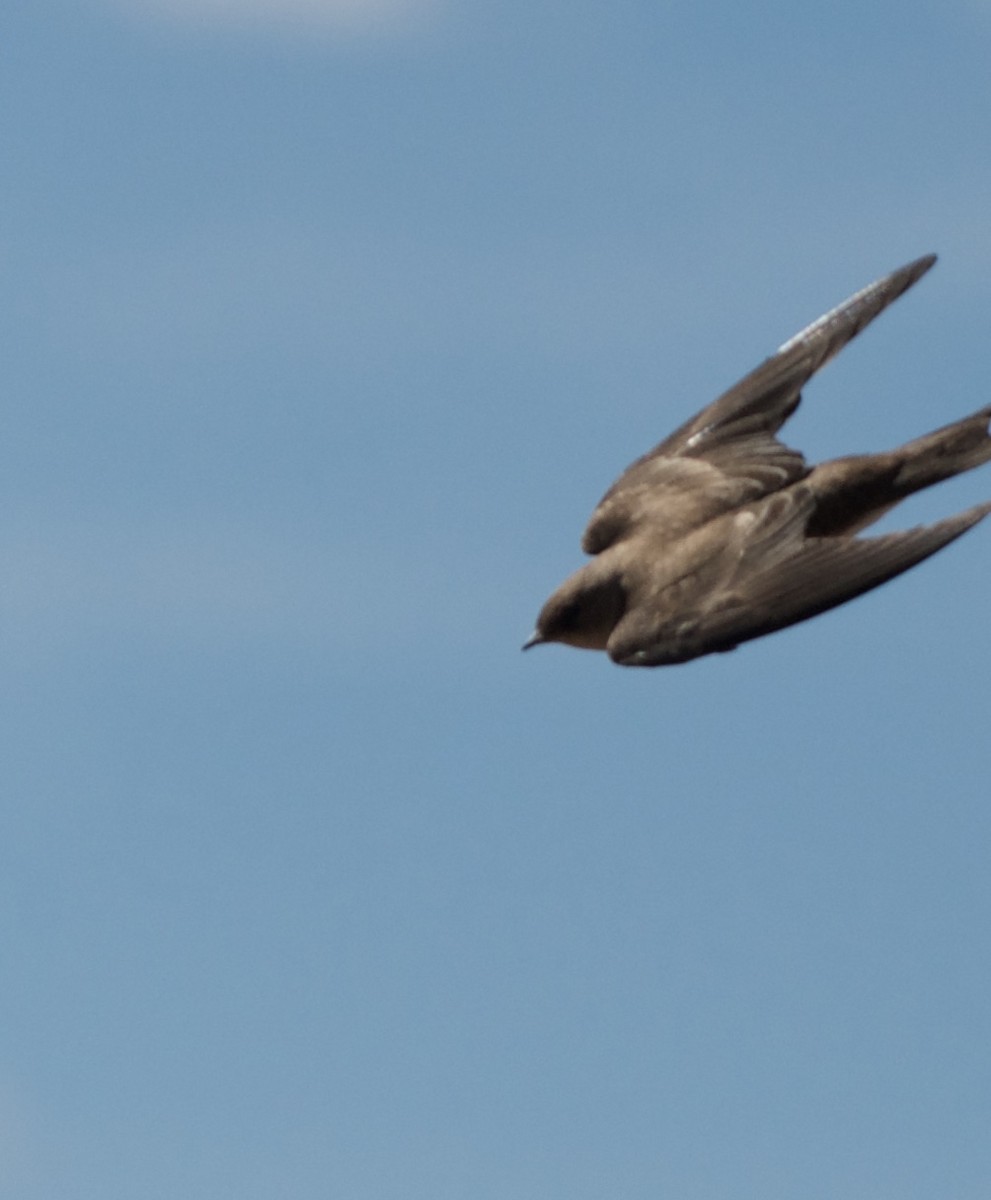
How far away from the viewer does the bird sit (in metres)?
12.6

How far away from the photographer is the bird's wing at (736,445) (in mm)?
14039

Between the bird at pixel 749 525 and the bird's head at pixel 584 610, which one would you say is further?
the bird's head at pixel 584 610

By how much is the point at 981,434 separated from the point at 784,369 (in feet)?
4.77

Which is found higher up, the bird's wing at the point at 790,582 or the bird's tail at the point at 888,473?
the bird's tail at the point at 888,473

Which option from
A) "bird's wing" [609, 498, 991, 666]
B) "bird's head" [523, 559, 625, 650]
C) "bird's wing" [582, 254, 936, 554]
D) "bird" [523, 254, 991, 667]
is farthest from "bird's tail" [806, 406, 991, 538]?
"bird's head" [523, 559, 625, 650]

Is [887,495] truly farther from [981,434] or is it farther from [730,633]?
[730,633]

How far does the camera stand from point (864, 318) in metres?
14.7

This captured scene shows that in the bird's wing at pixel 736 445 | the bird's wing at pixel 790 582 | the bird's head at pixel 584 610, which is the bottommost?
the bird's wing at pixel 790 582

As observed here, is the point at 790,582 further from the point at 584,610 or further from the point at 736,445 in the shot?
the point at 736,445

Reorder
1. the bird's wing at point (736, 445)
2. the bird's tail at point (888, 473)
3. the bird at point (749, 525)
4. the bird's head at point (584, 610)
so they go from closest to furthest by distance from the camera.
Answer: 1. the bird at point (749, 525)
2. the bird's tail at point (888, 473)
3. the bird's head at point (584, 610)
4. the bird's wing at point (736, 445)

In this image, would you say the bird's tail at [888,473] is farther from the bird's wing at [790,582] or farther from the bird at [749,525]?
the bird's wing at [790,582]

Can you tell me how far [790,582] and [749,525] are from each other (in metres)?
0.79

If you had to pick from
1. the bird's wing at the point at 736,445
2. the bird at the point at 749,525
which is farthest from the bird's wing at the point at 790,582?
the bird's wing at the point at 736,445

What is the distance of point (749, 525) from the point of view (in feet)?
43.7
